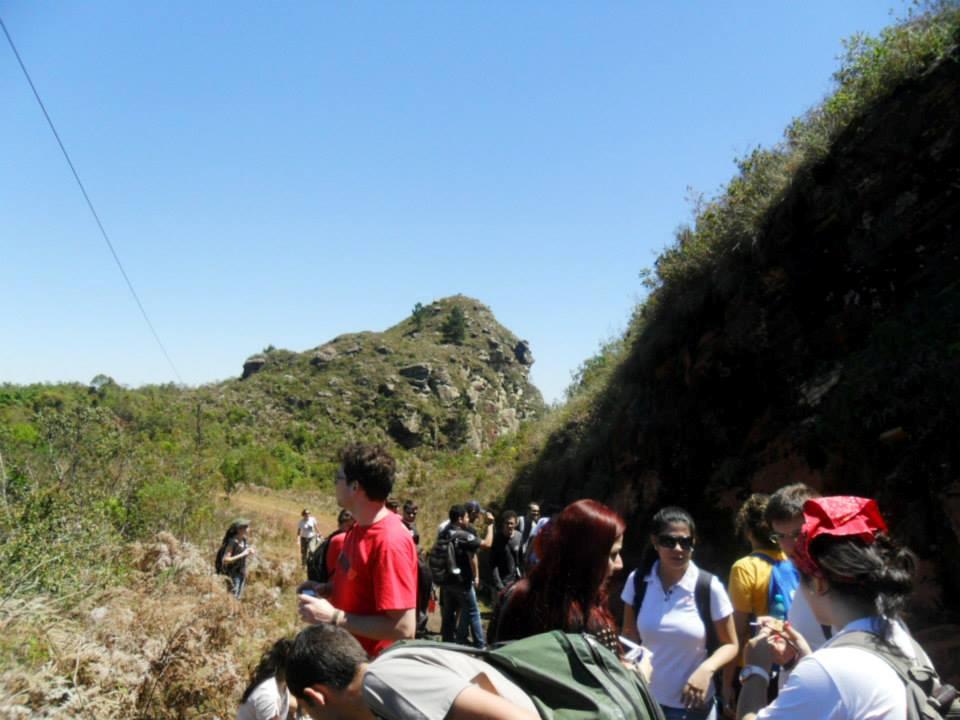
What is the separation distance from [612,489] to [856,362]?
5341 mm

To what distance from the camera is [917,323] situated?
7133 mm

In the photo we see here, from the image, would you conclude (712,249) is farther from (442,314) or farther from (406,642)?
(442,314)

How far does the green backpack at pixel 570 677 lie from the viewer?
1.81 m

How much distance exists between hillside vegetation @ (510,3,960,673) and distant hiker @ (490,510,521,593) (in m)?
2.51

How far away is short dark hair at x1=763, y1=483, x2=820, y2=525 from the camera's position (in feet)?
11.0

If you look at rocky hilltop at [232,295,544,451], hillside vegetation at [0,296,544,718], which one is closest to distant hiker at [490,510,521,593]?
hillside vegetation at [0,296,544,718]

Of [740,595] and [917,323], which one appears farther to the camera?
[917,323]

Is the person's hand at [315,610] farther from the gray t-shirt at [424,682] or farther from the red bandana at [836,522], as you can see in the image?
the red bandana at [836,522]

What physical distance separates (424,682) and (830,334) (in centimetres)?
832

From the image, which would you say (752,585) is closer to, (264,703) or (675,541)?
(675,541)

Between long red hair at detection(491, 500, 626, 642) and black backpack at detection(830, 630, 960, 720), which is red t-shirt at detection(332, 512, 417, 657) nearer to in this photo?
long red hair at detection(491, 500, 626, 642)

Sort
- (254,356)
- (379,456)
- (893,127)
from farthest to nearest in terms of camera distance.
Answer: (254,356), (893,127), (379,456)

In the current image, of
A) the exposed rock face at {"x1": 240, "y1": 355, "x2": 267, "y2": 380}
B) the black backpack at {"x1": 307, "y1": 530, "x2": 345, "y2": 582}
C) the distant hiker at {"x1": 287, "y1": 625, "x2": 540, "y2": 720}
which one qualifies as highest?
the exposed rock face at {"x1": 240, "y1": 355, "x2": 267, "y2": 380}

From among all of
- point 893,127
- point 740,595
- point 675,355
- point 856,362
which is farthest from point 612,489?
point 740,595
